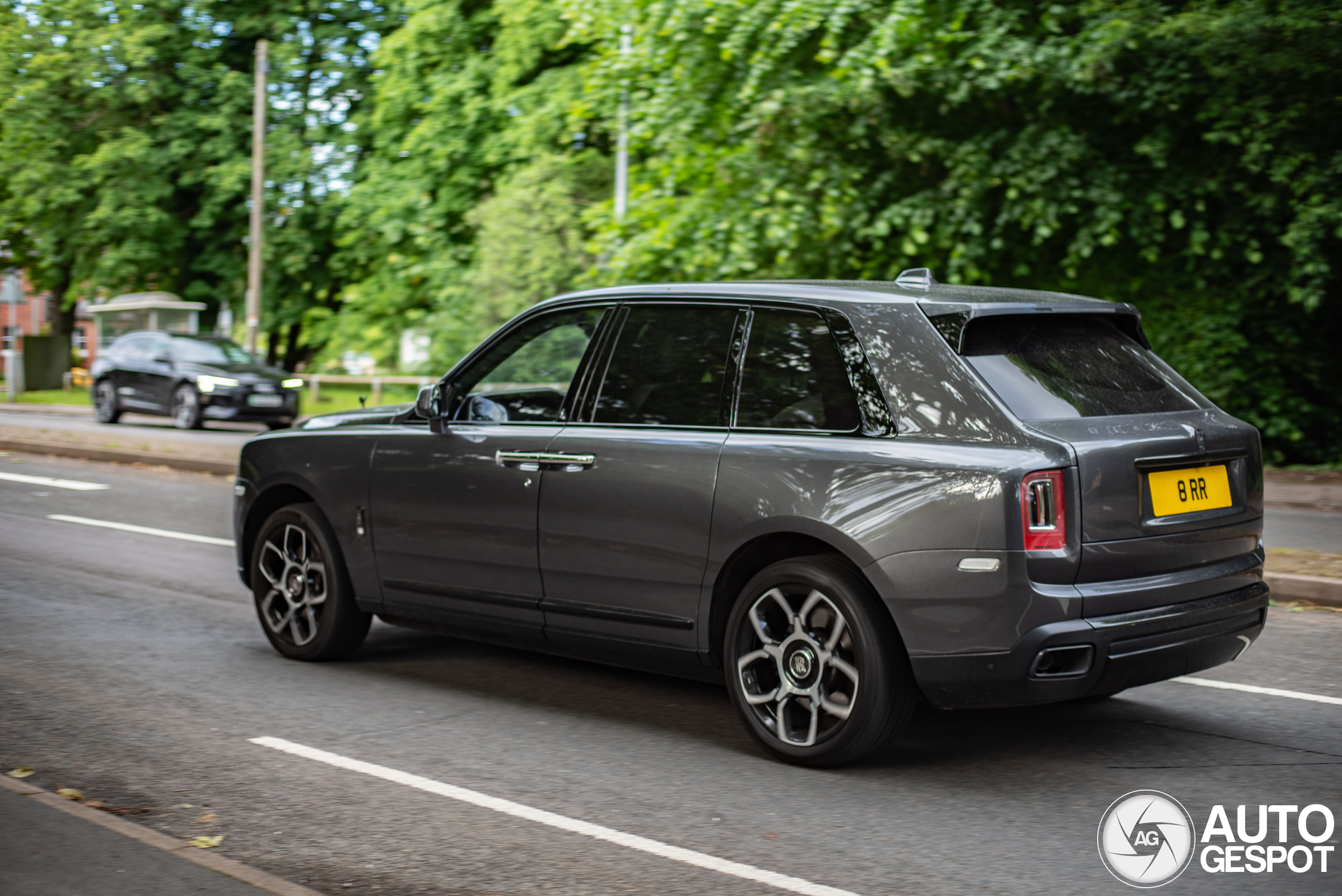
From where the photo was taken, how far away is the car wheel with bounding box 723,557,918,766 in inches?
188

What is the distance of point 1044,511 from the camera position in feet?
14.8

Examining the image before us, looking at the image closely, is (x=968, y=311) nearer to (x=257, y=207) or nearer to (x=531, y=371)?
(x=531, y=371)

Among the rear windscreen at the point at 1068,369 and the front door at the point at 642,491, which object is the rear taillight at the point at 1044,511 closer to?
the rear windscreen at the point at 1068,369

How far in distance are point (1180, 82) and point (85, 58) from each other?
26506mm

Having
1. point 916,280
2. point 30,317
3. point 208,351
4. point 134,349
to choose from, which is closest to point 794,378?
point 916,280

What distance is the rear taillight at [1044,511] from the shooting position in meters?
4.48

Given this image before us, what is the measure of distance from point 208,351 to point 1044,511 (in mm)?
23355

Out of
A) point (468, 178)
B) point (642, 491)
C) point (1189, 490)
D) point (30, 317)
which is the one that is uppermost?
point (468, 178)

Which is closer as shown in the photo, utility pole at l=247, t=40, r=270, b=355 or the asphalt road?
the asphalt road

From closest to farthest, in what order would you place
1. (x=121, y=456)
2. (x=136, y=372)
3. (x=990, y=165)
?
(x=990, y=165) → (x=121, y=456) → (x=136, y=372)

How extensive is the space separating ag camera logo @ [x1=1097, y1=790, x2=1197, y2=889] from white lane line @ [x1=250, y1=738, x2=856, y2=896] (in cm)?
87

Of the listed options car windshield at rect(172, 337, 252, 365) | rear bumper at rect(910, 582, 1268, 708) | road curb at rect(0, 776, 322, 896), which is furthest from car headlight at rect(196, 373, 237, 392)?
rear bumper at rect(910, 582, 1268, 708)

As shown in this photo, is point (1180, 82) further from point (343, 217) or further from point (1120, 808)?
point (343, 217)

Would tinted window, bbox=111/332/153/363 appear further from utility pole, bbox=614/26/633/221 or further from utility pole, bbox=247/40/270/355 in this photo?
utility pole, bbox=614/26/633/221
